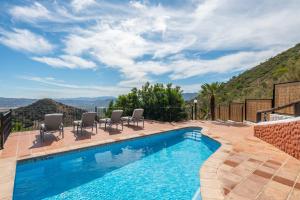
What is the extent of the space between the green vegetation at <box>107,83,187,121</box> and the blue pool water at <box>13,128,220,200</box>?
5.57 meters

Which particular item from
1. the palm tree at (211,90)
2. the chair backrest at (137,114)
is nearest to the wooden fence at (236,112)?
the palm tree at (211,90)

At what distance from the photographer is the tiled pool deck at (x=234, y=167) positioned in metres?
3.38

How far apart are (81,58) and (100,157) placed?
36.1 ft

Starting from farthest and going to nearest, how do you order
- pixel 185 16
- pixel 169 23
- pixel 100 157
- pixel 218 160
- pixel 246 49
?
1. pixel 246 49
2. pixel 169 23
3. pixel 185 16
4. pixel 100 157
5. pixel 218 160

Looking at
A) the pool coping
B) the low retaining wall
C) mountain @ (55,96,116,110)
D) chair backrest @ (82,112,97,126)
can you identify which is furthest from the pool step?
mountain @ (55,96,116,110)

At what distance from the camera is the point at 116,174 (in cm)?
523

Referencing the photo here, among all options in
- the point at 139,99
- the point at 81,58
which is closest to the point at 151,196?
the point at 139,99

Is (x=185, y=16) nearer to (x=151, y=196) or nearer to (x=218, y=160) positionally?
(x=218, y=160)

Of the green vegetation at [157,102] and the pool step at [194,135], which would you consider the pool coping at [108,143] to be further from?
the green vegetation at [157,102]

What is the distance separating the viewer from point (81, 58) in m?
15.4

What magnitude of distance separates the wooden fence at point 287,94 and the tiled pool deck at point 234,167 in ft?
10.0

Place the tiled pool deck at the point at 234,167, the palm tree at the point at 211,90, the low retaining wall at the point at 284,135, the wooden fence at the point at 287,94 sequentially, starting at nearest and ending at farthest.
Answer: the tiled pool deck at the point at 234,167 < the low retaining wall at the point at 284,135 < the wooden fence at the point at 287,94 < the palm tree at the point at 211,90

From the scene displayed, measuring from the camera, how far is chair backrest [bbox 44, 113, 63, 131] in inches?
282

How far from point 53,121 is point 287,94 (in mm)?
A: 10441
